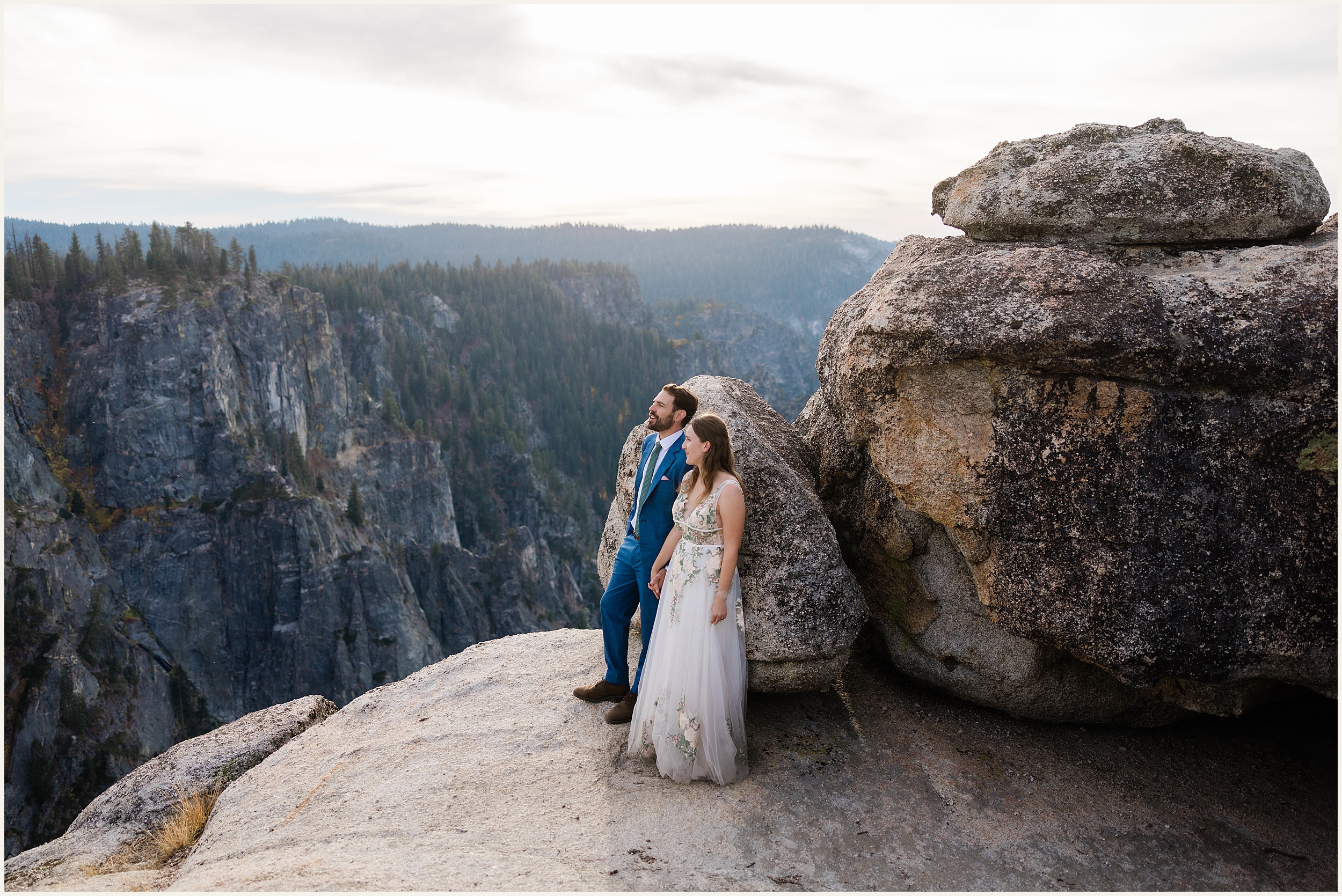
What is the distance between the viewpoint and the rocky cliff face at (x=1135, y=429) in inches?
200

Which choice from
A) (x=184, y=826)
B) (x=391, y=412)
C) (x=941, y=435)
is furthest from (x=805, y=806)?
(x=391, y=412)

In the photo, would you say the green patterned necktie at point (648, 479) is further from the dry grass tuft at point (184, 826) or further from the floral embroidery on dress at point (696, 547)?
the dry grass tuft at point (184, 826)

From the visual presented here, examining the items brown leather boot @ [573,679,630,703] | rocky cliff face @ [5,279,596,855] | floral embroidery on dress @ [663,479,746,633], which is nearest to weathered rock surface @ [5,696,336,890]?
brown leather boot @ [573,679,630,703]

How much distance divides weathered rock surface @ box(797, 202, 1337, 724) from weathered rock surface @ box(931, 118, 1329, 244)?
20 cm

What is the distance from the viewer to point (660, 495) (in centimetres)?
645

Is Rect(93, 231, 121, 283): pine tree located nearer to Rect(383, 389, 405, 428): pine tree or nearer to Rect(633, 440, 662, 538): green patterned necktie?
Rect(383, 389, 405, 428): pine tree

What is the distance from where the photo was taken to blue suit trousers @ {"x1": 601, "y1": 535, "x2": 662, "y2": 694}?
6.52 m

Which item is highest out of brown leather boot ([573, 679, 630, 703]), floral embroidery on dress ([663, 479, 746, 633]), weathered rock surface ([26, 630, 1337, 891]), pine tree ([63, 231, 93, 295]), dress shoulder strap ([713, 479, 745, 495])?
pine tree ([63, 231, 93, 295])

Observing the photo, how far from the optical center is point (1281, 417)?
16.5 ft

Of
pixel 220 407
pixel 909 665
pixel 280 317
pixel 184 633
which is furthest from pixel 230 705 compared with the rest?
pixel 909 665

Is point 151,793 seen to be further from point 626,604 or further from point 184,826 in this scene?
point 626,604

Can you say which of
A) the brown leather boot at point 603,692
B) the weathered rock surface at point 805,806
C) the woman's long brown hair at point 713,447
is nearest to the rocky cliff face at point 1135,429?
the weathered rock surface at point 805,806

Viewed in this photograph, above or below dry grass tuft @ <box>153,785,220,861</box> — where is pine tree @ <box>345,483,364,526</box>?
below

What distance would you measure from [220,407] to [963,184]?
7555 cm
